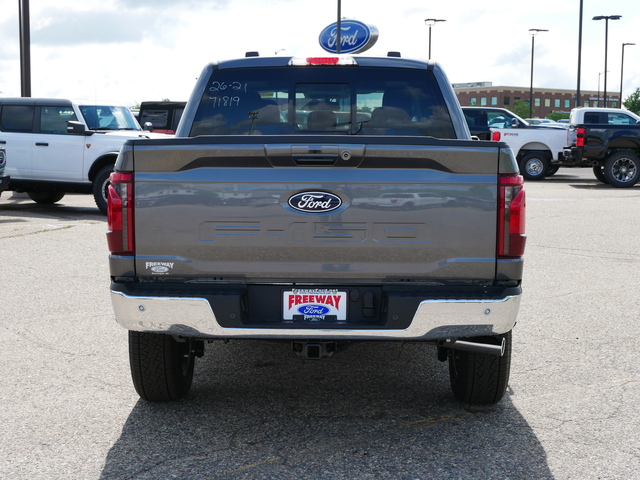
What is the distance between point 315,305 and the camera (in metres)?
3.93

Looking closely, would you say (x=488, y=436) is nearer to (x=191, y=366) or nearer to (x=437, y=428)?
(x=437, y=428)

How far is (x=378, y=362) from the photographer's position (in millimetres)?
5641

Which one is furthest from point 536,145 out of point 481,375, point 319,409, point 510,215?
point 510,215

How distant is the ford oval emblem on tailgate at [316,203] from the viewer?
384cm

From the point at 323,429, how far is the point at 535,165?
21.7 meters

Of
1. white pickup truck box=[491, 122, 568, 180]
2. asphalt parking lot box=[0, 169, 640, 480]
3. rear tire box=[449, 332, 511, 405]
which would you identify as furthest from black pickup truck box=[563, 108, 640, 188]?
rear tire box=[449, 332, 511, 405]

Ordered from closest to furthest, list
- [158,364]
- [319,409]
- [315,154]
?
1. [315,154]
2. [158,364]
3. [319,409]

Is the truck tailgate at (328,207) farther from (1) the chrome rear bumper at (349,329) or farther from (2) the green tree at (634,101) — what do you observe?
(2) the green tree at (634,101)

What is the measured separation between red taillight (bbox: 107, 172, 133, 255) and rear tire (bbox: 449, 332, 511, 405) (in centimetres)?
187

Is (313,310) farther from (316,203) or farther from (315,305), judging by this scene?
(316,203)

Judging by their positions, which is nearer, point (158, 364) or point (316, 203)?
point (316, 203)

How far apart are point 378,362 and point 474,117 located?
63.6ft

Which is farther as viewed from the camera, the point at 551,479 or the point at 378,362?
the point at 378,362

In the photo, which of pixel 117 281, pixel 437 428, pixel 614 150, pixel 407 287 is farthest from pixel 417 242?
pixel 614 150
